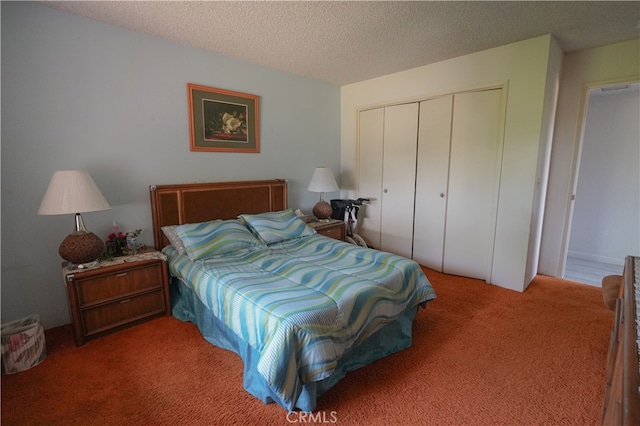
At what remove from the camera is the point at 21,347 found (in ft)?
5.97

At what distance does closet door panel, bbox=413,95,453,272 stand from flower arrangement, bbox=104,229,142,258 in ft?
9.81

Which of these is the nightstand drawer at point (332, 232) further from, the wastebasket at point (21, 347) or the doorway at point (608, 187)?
the doorway at point (608, 187)

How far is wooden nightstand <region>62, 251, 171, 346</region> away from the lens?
2.03 m

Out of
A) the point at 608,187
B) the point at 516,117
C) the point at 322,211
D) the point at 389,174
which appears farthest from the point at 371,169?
the point at 608,187

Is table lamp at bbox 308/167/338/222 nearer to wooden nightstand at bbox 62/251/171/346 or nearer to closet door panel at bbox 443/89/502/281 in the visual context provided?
closet door panel at bbox 443/89/502/281

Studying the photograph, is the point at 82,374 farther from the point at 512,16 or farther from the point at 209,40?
the point at 512,16

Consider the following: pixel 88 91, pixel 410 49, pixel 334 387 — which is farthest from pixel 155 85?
pixel 334 387

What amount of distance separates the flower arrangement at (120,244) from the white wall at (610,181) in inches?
209

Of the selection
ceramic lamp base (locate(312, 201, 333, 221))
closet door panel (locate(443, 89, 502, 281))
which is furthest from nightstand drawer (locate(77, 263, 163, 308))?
closet door panel (locate(443, 89, 502, 281))

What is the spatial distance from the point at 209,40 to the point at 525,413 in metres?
3.43

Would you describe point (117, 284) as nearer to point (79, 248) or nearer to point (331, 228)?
point (79, 248)

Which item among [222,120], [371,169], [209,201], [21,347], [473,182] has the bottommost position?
[21,347]

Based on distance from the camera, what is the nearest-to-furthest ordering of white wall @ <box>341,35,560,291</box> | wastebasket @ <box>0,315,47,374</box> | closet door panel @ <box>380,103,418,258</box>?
wastebasket @ <box>0,315,47,374</box> < white wall @ <box>341,35,560,291</box> < closet door panel @ <box>380,103,418,258</box>

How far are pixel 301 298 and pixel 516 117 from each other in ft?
8.65
